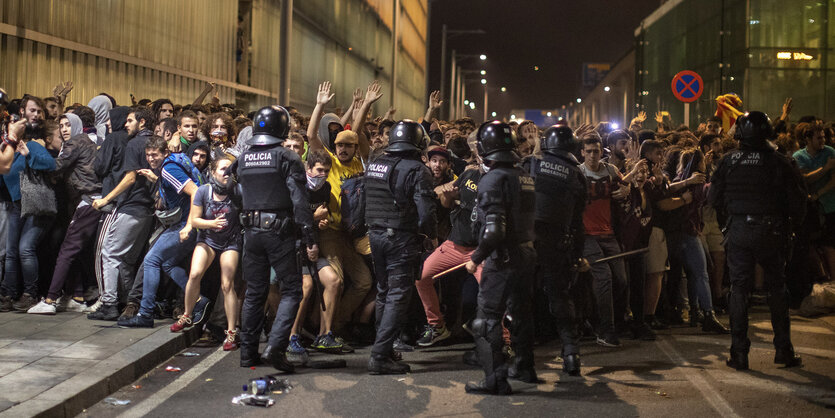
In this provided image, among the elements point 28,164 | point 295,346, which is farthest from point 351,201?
point 28,164

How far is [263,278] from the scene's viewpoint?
26.6 ft

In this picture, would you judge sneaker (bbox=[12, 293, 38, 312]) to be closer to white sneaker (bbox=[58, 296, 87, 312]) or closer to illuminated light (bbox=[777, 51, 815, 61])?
white sneaker (bbox=[58, 296, 87, 312])

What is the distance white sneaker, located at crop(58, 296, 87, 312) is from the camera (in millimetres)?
9984

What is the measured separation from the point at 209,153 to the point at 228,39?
56.0ft

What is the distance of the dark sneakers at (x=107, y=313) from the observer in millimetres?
9430

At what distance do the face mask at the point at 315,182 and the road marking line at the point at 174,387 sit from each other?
160cm

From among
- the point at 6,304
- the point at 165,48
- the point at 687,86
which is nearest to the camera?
the point at 6,304

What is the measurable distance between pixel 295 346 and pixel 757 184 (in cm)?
407

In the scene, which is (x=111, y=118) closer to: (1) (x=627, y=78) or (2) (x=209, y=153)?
(2) (x=209, y=153)

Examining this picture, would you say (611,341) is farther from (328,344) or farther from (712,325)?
(328,344)

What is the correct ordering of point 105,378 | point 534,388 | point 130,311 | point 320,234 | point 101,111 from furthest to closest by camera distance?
point 101,111 < point 130,311 < point 320,234 < point 534,388 < point 105,378

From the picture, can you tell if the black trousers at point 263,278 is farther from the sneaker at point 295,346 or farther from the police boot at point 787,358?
the police boot at point 787,358

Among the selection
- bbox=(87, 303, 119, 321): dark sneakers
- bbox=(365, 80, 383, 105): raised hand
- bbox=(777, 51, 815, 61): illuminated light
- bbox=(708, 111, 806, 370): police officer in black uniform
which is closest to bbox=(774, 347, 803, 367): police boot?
bbox=(708, 111, 806, 370): police officer in black uniform

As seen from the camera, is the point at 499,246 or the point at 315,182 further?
the point at 315,182
